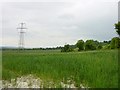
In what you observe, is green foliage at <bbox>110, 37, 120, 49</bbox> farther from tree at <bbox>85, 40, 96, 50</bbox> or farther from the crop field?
tree at <bbox>85, 40, 96, 50</bbox>

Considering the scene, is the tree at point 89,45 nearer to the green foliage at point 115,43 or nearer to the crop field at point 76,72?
the green foliage at point 115,43

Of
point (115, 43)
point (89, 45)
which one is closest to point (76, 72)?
point (115, 43)

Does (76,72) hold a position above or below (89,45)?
below

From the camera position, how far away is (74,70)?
7.07m

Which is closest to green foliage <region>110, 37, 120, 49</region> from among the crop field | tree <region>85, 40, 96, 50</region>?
the crop field

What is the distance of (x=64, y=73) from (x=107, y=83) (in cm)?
186

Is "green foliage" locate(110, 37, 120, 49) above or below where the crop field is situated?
above

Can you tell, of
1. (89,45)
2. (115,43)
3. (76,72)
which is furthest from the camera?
(89,45)

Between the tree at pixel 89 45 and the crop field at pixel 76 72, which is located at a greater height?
the tree at pixel 89 45

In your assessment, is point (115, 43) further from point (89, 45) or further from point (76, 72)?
point (89, 45)

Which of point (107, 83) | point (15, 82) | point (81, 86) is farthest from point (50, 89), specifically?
point (15, 82)

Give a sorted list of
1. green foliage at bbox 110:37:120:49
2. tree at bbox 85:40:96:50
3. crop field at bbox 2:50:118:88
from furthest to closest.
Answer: tree at bbox 85:40:96:50, green foliage at bbox 110:37:120:49, crop field at bbox 2:50:118:88

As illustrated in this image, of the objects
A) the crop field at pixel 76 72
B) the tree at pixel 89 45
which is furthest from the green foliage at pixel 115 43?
the tree at pixel 89 45

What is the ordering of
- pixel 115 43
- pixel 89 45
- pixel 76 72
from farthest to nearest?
pixel 89 45 < pixel 115 43 < pixel 76 72
